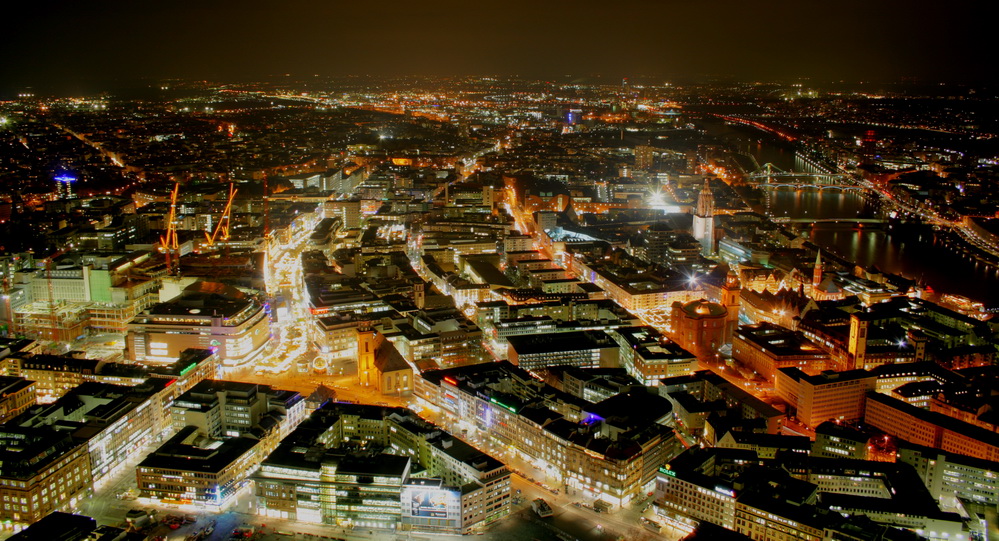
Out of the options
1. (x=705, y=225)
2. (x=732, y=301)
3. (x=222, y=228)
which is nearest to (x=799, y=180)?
(x=705, y=225)

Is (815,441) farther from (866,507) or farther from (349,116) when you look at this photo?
(349,116)

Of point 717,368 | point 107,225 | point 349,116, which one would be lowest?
point 717,368

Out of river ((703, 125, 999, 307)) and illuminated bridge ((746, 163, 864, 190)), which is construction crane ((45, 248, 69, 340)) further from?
illuminated bridge ((746, 163, 864, 190))

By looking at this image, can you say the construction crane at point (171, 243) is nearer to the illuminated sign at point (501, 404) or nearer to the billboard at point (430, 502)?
the illuminated sign at point (501, 404)

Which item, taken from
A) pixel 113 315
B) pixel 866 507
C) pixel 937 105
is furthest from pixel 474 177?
pixel 937 105

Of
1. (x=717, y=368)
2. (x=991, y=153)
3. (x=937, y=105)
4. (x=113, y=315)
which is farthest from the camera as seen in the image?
(x=937, y=105)

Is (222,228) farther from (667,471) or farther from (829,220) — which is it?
(829,220)
